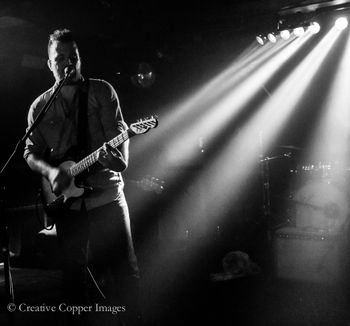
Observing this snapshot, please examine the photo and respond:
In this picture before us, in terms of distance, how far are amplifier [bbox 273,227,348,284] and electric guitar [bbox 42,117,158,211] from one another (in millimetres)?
2655

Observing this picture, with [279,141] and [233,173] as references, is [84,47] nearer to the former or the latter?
[233,173]

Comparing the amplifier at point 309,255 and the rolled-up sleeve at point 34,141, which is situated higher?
the rolled-up sleeve at point 34,141

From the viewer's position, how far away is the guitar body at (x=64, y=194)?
2373 mm

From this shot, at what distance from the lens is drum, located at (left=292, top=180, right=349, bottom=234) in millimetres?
4645

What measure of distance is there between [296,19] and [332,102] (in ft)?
8.38

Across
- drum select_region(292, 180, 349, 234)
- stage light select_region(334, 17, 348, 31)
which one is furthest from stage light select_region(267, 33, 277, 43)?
drum select_region(292, 180, 349, 234)

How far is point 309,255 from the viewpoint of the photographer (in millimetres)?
4246

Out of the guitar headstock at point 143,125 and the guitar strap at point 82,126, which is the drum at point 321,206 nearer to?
the guitar headstock at point 143,125

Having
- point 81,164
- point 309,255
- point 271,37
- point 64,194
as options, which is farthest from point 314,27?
point 64,194

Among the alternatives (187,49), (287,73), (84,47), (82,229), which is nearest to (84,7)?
(84,47)

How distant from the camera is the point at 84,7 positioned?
4344mm

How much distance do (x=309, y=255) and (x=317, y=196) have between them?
854mm

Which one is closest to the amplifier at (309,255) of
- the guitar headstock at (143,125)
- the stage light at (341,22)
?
the stage light at (341,22)

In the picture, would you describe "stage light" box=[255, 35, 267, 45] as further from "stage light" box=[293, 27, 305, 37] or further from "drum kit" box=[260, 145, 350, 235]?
"drum kit" box=[260, 145, 350, 235]
